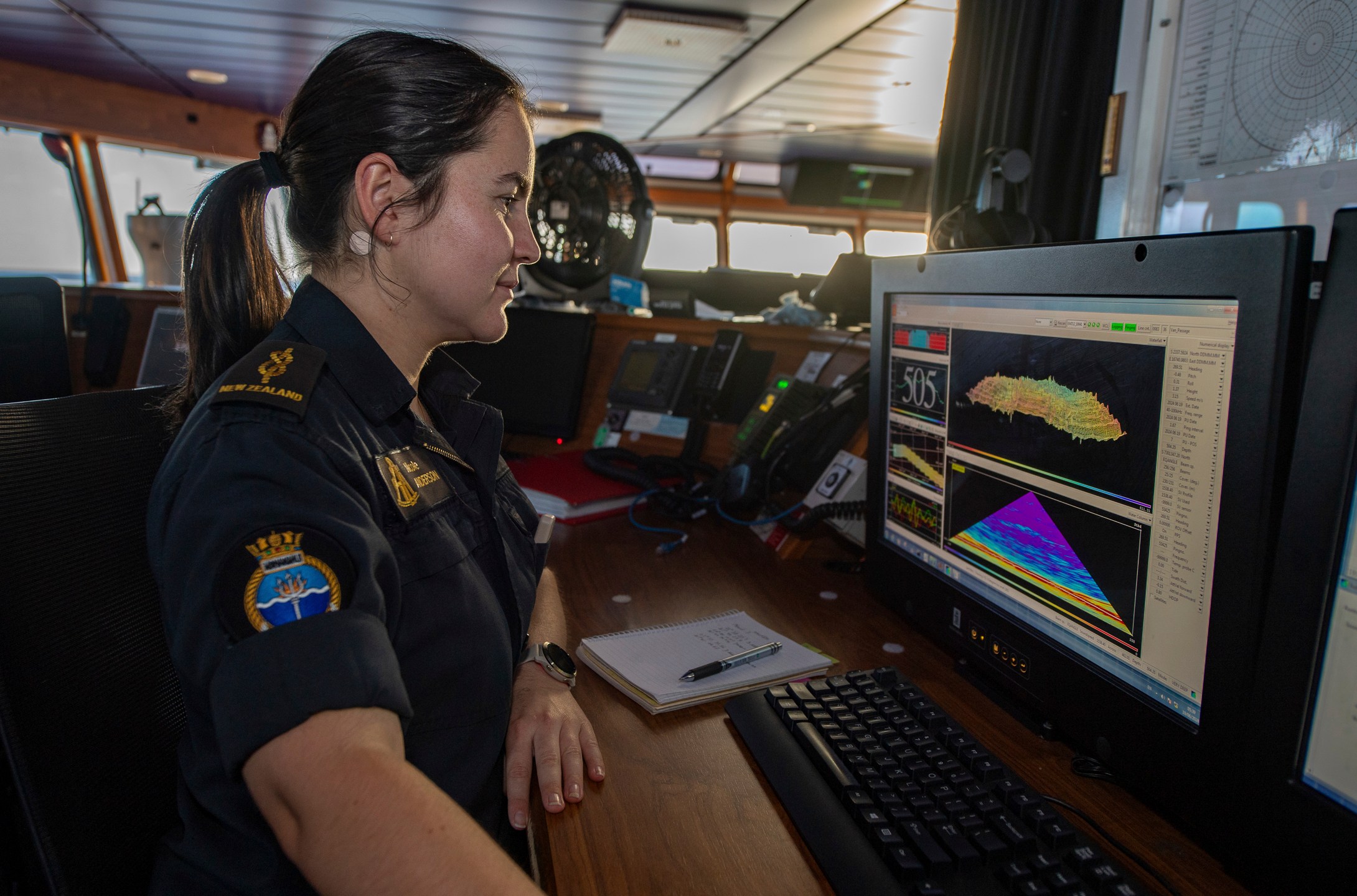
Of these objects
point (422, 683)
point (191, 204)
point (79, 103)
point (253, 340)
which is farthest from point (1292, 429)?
point (79, 103)

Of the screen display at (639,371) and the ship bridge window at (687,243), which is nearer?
the screen display at (639,371)

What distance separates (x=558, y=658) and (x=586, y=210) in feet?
4.77

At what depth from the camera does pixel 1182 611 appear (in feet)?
1.90

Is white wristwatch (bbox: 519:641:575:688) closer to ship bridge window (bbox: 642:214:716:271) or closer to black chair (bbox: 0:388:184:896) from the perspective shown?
black chair (bbox: 0:388:184:896)

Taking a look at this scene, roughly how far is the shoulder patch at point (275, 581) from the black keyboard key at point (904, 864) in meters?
0.41

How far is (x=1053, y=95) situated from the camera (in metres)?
1.46

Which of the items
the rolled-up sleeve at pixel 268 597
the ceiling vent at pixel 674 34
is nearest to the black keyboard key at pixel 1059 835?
the rolled-up sleeve at pixel 268 597

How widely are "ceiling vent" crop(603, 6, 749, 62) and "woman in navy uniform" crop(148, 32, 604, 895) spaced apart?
382 cm

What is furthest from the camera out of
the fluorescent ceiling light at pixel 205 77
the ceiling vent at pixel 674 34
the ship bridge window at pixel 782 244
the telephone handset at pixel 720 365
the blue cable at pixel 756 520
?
the ship bridge window at pixel 782 244

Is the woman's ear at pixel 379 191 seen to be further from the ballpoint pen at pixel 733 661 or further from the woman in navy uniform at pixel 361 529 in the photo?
the ballpoint pen at pixel 733 661

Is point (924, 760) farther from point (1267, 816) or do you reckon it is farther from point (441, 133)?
point (441, 133)

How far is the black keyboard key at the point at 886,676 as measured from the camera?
30.6 inches

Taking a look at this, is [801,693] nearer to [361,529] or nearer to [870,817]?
[870,817]

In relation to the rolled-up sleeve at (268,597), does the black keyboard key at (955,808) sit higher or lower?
lower
